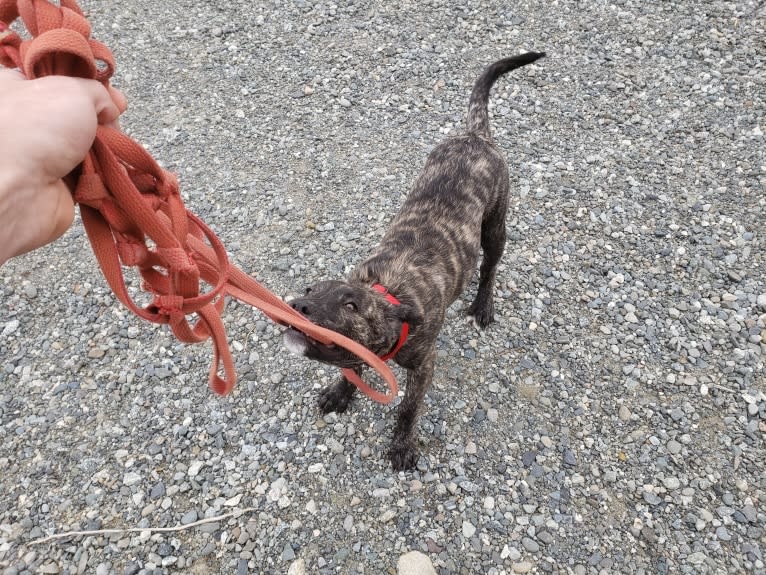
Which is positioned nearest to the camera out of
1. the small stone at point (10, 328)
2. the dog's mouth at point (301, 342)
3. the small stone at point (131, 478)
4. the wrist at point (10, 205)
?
the wrist at point (10, 205)

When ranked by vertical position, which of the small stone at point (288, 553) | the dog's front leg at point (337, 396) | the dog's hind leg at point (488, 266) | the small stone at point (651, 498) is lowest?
the small stone at point (288, 553)

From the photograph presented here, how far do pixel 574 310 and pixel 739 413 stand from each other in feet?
4.83

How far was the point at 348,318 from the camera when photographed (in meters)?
3.05

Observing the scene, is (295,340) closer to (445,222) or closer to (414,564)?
(445,222)

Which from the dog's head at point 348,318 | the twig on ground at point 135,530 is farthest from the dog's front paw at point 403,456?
the twig on ground at point 135,530

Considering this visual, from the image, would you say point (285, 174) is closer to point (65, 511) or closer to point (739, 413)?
point (65, 511)

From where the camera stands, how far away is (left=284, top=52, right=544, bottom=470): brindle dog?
3182mm

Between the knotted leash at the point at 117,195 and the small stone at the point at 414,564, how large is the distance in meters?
2.21

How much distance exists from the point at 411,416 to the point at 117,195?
8.80 ft

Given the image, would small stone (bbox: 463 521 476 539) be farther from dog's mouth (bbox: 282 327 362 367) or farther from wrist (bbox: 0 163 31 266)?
wrist (bbox: 0 163 31 266)

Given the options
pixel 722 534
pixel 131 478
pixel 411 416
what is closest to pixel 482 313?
pixel 411 416

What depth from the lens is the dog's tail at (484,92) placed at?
180 inches

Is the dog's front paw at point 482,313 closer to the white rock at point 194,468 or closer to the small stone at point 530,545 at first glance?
the small stone at point 530,545

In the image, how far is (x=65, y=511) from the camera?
12.6ft
